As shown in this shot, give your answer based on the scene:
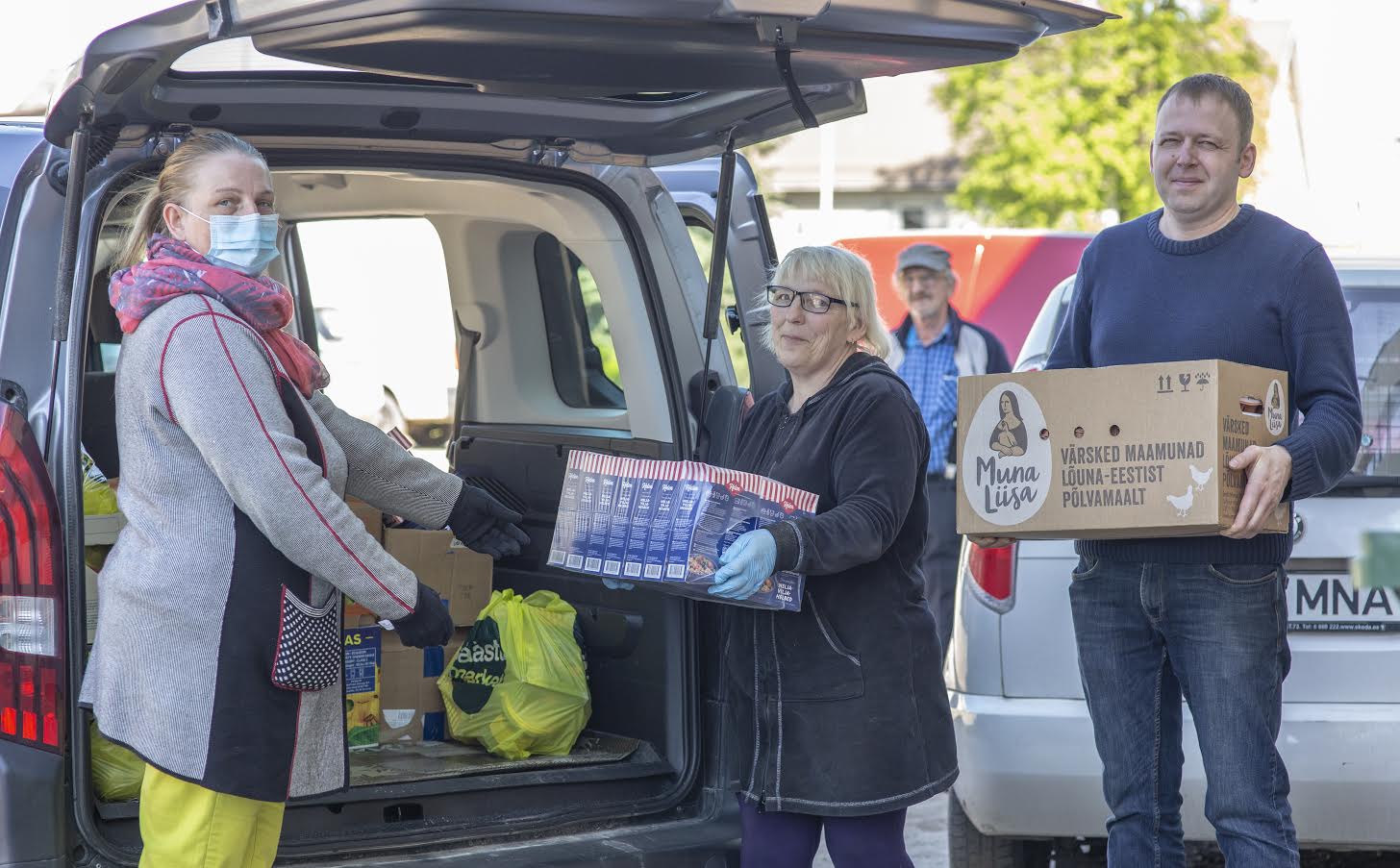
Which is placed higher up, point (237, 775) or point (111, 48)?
point (111, 48)

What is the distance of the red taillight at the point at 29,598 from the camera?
9.09 feet

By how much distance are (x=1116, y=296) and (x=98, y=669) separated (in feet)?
6.85

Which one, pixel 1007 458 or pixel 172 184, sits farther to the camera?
pixel 1007 458

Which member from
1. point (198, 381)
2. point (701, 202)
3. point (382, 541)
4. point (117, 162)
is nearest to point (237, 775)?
point (198, 381)

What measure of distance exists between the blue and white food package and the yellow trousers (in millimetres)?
809

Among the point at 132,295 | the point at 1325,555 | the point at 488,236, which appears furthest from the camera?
the point at 488,236

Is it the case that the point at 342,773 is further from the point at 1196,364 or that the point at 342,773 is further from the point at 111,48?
the point at 1196,364

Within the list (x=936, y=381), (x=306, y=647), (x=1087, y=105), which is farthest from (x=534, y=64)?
(x=1087, y=105)

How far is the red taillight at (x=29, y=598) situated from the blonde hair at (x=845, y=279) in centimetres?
147

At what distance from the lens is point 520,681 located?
3980 mm

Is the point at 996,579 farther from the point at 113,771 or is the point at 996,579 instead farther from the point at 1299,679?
the point at 113,771

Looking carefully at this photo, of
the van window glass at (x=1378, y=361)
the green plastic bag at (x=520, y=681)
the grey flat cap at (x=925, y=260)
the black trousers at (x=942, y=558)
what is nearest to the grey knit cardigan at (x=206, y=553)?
the green plastic bag at (x=520, y=681)

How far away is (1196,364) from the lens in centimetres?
296

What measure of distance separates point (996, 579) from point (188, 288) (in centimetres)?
218
